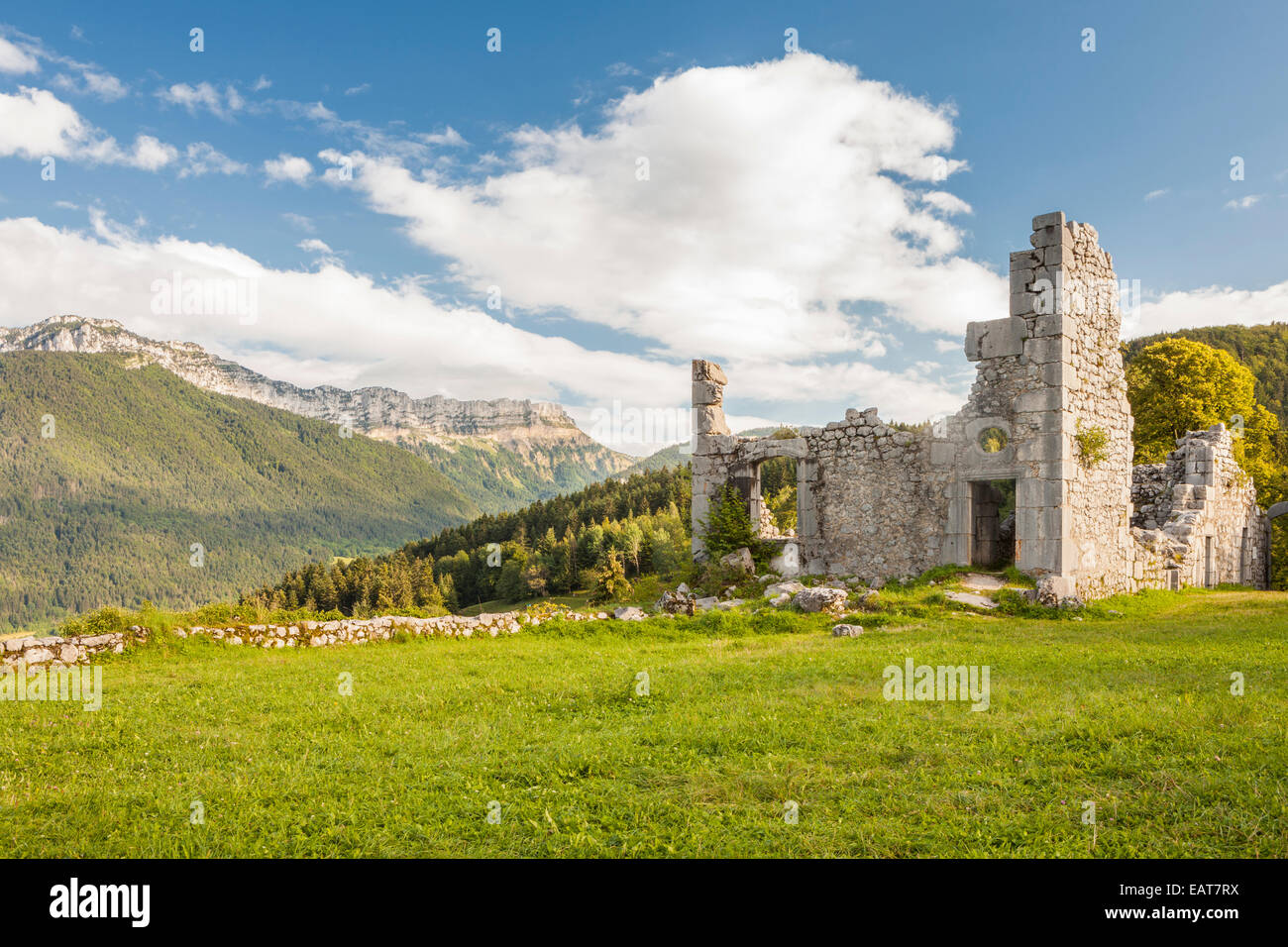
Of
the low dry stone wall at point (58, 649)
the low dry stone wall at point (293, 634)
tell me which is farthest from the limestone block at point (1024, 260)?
the low dry stone wall at point (58, 649)

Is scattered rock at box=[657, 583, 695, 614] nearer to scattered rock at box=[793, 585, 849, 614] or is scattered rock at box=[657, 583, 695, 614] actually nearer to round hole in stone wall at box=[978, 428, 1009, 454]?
scattered rock at box=[793, 585, 849, 614]

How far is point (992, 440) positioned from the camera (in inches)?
721

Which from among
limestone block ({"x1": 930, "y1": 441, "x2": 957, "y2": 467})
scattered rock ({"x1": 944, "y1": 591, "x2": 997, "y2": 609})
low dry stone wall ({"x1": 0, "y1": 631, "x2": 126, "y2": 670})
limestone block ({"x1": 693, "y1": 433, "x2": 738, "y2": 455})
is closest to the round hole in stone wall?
limestone block ({"x1": 930, "y1": 441, "x2": 957, "y2": 467})

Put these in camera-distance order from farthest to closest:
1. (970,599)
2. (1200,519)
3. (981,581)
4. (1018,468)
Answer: (1200,519) < (1018,468) < (981,581) < (970,599)

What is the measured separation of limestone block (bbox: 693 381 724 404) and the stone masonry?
1.7 inches

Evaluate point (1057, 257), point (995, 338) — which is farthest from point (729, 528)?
point (1057, 257)

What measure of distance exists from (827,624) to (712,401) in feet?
33.4

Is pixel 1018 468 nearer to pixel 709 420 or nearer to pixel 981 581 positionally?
pixel 981 581

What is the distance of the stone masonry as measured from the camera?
17.2 metres

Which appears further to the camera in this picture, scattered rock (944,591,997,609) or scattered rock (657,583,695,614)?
scattered rock (657,583,695,614)

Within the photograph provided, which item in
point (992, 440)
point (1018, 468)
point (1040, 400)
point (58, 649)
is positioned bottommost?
point (58, 649)

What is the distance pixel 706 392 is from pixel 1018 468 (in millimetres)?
9237
